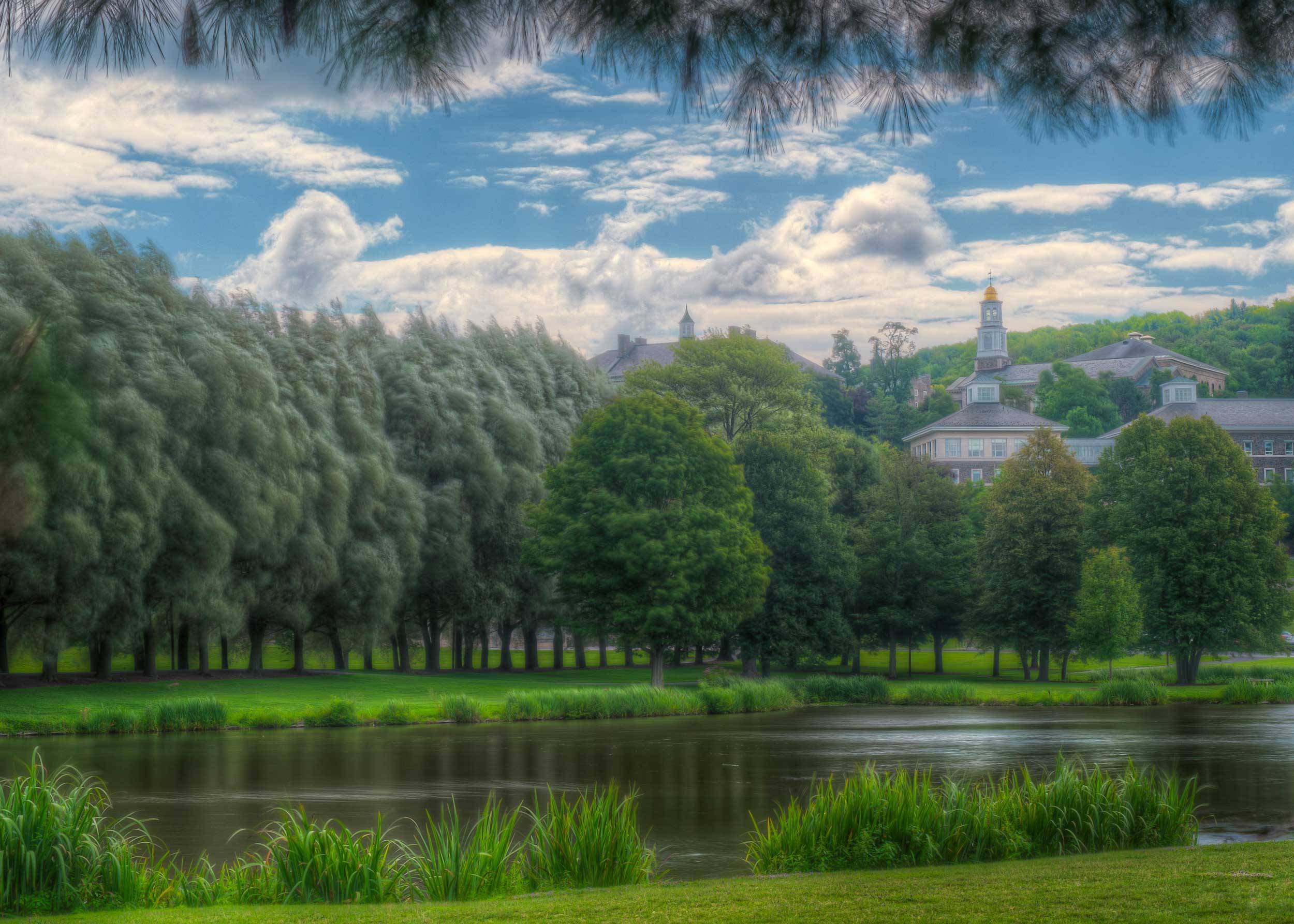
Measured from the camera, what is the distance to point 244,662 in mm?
77062

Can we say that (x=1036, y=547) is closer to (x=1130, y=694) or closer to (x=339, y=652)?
(x=1130, y=694)

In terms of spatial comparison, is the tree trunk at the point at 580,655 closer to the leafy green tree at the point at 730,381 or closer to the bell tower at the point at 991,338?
the leafy green tree at the point at 730,381

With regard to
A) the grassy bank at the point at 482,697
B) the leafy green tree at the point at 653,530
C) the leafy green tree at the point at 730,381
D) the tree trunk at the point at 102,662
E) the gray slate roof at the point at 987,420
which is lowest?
the grassy bank at the point at 482,697

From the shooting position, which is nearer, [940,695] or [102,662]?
[102,662]

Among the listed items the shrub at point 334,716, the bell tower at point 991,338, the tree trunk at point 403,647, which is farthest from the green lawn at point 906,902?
the bell tower at point 991,338

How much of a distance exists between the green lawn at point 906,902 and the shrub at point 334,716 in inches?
1111

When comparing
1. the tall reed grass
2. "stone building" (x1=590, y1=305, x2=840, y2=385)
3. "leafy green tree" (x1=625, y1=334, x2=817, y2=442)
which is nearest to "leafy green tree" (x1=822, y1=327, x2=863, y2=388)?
"stone building" (x1=590, y1=305, x2=840, y2=385)

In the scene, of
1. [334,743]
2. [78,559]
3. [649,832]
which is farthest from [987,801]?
[78,559]

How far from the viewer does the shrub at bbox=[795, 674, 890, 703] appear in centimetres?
5175

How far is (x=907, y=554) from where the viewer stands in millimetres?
67000

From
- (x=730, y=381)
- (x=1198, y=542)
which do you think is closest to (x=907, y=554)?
(x=730, y=381)

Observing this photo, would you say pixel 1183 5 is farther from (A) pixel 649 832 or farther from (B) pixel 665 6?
(A) pixel 649 832

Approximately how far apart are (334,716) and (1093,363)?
5277 inches

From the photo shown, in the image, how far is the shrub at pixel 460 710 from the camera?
1591 inches
